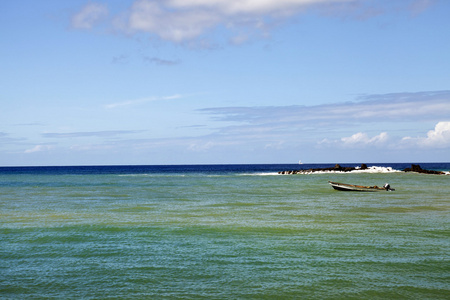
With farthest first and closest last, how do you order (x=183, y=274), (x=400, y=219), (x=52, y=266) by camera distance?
(x=400, y=219) → (x=52, y=266) → (x=183, y=274)

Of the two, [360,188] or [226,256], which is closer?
[226,256]

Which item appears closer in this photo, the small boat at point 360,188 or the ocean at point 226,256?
the ocean at point 226,256

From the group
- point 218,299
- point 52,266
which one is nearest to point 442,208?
point 218,299

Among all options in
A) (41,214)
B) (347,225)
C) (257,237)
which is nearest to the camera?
(257,237)

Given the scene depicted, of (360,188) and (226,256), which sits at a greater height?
(360,188)

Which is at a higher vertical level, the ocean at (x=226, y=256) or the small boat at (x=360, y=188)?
the small boat at (x=360, y=188)

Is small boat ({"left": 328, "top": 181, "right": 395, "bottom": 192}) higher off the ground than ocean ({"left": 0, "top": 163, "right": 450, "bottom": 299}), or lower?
higher

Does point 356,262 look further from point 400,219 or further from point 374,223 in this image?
point 400,219

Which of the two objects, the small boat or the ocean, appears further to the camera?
the small boat

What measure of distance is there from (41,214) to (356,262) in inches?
954

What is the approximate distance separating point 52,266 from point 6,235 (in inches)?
328

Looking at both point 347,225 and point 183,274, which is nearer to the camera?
point 183,274

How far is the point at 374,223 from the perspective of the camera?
→ 2655 cm

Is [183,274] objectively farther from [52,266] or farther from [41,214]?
[41,214]
